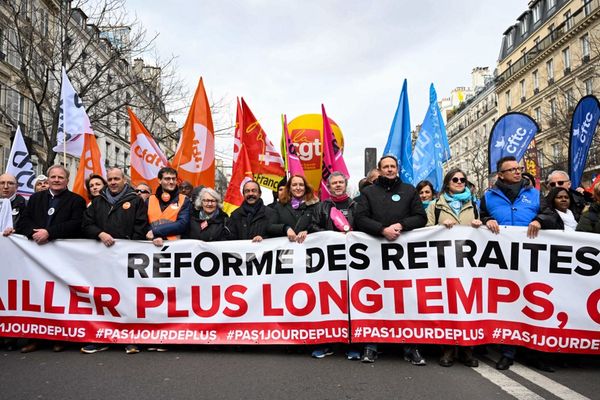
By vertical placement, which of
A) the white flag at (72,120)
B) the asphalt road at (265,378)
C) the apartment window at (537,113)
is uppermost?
the apartment window at (537,113)

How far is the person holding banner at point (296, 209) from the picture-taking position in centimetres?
512

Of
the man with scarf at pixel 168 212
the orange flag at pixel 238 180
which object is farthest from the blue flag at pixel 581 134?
the man with scarf at pixel 168 212

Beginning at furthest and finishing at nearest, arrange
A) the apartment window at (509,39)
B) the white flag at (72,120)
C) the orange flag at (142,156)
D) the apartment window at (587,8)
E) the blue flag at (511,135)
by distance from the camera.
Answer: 1. the apartment window at (509,39)
2. the apartment window at (587,8)
3. the orange flag at (142,156)
4. the white flag at (72,120)
5. the blue flag at (511,135)

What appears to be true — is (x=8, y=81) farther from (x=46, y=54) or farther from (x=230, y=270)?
(x=230, y=270)

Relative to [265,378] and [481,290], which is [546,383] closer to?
[481,290]

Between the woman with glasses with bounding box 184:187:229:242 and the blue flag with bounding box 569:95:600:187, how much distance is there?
5.02 meters

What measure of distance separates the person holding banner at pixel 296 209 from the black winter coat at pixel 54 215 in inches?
84.5

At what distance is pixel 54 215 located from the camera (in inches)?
203

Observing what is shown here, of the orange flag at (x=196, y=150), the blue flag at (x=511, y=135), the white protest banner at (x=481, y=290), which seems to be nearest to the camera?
the white protest banner at (x=481, y=290)

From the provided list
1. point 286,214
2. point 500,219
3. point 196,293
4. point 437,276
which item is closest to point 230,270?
point 196,293

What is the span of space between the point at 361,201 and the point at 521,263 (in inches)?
63.5

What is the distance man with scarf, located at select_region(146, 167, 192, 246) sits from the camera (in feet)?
17.1

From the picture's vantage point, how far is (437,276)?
4668mm

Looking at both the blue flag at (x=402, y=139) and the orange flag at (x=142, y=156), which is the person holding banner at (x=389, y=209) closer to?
the blue flag at (x=402, y=139)
